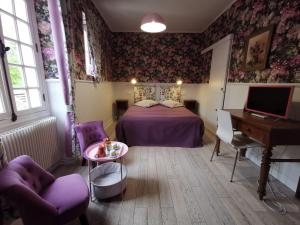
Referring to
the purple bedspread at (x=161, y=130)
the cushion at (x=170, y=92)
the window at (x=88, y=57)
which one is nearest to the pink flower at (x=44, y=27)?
the window at (x=88, y=57)

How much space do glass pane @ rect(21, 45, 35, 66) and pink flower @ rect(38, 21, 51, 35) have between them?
0.29 m

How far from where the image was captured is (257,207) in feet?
5.11

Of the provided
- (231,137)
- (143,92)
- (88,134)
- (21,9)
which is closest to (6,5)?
(21,9)

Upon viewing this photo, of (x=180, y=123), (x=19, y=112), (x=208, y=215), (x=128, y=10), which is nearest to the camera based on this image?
(x=208, y=215)

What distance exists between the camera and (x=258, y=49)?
91.7 inches

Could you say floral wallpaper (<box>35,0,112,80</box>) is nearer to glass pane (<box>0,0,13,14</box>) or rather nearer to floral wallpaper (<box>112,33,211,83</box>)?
glass pane (<box>0,0,13,14</box>)

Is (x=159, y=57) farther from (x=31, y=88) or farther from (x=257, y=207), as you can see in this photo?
(x=257, y=207)

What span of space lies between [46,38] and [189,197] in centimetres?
259

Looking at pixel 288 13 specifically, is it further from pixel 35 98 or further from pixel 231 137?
pixel 35 98

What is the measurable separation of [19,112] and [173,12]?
132 inches

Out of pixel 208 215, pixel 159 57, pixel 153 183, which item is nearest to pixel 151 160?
pixel 153 183

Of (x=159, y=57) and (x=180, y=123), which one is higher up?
(x=159, y=57)

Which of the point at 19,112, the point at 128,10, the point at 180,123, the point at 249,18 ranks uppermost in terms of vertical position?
the point at 128,10

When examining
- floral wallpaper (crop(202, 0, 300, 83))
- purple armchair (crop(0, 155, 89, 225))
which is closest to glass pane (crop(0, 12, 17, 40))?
purple armchair (crop(0, 155, 89, 225))
